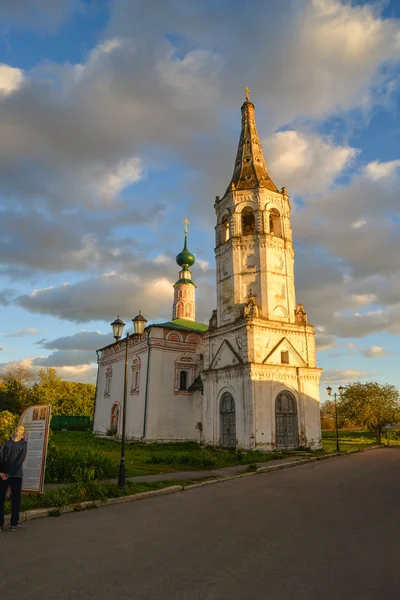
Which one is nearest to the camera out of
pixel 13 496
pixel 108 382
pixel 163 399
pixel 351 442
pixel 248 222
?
pixel 13 496

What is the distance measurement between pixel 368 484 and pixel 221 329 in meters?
15.2

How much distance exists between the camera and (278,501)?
31.7 feet

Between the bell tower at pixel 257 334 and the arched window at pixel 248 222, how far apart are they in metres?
0.07

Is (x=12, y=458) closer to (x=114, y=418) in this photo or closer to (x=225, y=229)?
(x=225, y=229)

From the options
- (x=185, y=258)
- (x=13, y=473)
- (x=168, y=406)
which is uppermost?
(x=185, y=258)

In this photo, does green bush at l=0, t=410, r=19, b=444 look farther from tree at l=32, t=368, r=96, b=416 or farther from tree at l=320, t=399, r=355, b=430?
tree at l=32, t=368, r=96, b=416

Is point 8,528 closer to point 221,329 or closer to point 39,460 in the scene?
point 39,460

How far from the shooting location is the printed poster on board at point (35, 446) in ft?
29.9

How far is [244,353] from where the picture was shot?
2378 cm

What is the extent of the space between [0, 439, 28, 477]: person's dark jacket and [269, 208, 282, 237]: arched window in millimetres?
23174

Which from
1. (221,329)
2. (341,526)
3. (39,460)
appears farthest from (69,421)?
(341,526)

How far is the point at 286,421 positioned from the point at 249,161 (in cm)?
1873

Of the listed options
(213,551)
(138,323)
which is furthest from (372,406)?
(213,551)

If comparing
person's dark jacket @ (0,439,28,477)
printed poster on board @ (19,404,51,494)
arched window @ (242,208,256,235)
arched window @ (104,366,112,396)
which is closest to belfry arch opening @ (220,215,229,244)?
arched window @ (242,208,256,235)
